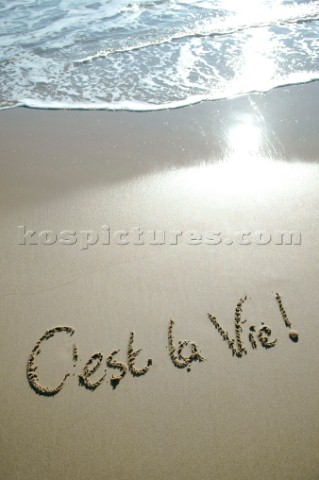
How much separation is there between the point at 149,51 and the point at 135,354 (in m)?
4.78

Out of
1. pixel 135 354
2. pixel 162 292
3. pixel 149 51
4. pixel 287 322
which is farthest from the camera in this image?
pixel 149 51

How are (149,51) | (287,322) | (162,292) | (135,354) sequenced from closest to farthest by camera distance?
1. (135,354)
2. (287,322)
3. (162,292)
4. (149,51)

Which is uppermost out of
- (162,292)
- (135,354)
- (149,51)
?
(149,51)

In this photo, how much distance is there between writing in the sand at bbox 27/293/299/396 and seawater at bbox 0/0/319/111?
2837 mm

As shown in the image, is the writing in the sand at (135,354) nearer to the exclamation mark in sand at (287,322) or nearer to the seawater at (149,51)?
the exclamation mark in sand at (287,322)

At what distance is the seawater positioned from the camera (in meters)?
4.58

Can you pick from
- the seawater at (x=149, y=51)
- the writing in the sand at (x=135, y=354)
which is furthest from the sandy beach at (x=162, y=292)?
the seawater at (x=149, y=51)

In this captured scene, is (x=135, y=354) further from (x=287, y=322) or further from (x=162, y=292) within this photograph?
(x=287, y=322)

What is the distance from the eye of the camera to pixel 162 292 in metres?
2.51

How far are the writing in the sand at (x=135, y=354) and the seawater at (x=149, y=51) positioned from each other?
284 centimetres

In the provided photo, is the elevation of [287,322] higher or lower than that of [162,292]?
lower

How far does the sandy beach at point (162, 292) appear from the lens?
188cm

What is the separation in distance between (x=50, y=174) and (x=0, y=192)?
448mm

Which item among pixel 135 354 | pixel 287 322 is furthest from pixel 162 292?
pixel 287 322
